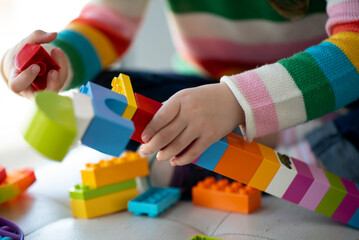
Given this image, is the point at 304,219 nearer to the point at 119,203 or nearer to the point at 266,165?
the point at 266,165

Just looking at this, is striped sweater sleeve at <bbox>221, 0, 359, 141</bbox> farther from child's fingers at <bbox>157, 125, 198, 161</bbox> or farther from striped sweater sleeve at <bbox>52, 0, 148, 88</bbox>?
striped sweater sleeve at <bbox>52, 0, 148, 88</bbox>

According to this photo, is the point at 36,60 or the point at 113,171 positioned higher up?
the point at 36,60

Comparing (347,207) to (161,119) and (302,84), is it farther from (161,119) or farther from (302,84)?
(161,119)

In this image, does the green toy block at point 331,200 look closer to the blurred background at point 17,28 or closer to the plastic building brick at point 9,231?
the plastic building brick at point 9,231

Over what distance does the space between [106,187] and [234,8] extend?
20.8 inches

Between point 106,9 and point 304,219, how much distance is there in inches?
25.6

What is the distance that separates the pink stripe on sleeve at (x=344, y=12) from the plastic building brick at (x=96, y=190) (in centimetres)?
38

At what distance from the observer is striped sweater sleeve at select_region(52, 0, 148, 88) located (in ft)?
2.40

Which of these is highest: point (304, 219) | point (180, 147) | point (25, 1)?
point (25, 1)

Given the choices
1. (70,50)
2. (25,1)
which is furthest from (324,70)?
(25,1)

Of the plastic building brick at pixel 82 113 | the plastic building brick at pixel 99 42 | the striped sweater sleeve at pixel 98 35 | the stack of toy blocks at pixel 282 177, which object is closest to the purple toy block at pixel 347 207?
the stack of toy blocks at pixel 282 177

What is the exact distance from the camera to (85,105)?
14.7 inches

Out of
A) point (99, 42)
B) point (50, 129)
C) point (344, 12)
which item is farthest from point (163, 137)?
point (99, 42)

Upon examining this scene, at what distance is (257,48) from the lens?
0.92 meters
